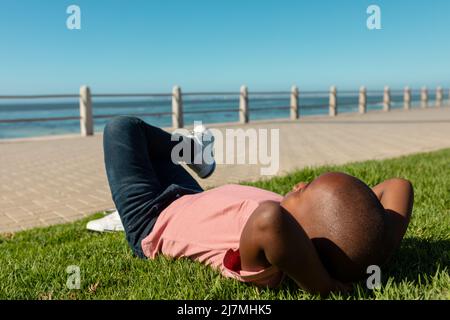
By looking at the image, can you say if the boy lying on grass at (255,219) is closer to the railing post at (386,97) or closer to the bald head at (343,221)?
the bald head at (343,221)

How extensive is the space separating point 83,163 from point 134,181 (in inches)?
219

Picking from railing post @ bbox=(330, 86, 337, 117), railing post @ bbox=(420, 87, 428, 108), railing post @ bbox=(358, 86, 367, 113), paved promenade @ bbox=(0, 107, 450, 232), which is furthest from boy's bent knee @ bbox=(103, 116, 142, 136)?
railing post @ bbox=(420, 87, 428, 108)

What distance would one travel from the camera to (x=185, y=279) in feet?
7.22

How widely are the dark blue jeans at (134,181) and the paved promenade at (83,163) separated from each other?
1.90 metres

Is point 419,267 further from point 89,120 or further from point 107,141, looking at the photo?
point 89,120

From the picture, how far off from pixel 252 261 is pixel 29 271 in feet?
4.41

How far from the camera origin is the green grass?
79.7 inches

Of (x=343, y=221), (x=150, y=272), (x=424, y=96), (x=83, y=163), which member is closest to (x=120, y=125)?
(x=150, y=272)

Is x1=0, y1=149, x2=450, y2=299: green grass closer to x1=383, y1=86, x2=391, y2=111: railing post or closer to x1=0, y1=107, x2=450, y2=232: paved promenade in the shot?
x1=0, y1=107, x2=450, y2=232: paved promenade

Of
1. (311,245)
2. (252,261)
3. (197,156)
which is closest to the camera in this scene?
(311,245)

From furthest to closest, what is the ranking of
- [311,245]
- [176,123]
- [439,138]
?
[176,123], [439,138], [311,245]

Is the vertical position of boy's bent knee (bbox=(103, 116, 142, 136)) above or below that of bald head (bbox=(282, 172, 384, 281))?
above

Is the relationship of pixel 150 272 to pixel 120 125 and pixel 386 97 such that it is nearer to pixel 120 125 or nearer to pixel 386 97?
pixel 120 125
